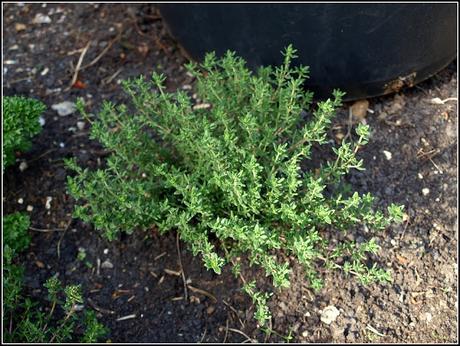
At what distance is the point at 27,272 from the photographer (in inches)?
109

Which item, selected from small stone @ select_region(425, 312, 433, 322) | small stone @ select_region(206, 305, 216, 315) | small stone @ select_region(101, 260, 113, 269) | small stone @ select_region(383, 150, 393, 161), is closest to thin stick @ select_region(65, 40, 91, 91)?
small stone @ select_region(101, 260, 113, 269)

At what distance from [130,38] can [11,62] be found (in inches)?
22.6

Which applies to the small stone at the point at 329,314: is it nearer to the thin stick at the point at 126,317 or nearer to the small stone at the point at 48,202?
the thin stick at the point at 126,317

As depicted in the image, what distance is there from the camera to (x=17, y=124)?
113 inches

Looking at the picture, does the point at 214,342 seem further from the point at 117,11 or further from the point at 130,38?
the point at 117,11

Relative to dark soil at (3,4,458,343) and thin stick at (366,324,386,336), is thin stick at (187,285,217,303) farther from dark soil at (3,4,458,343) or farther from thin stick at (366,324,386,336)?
thin stick at (366,324,386,336)

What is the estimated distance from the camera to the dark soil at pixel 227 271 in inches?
102

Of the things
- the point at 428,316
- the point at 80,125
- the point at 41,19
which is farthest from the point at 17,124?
the point at 428,316

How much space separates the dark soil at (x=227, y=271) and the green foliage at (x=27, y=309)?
9cm

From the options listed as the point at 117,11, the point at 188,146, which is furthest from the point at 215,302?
the point at 117,11

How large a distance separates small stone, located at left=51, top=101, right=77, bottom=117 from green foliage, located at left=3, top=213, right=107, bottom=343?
0.65 meters

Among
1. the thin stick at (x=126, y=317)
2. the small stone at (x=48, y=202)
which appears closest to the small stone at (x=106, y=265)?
the thin stick at (x=126, y=317)

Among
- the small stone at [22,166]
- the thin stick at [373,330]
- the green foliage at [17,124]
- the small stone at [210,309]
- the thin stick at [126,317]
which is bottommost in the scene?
the thin stick at [373,330]

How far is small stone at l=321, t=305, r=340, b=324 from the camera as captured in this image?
8.48 feet
